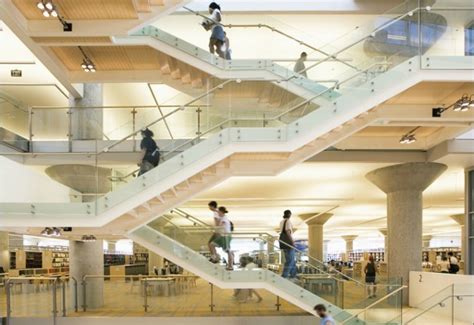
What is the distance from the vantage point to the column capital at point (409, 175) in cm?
1492

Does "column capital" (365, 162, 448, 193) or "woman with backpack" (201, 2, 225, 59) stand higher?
"woman with backpack" (201, 2, 225, 59)

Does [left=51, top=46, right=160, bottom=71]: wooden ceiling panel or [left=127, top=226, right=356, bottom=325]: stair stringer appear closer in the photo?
[left=127, top=226, right=356, bottom=325]: stair stringer

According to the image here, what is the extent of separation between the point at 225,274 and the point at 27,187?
13.5 feet

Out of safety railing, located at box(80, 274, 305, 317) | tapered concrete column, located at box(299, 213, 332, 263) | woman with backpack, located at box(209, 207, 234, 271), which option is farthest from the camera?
tapered concrete column, located at box(299, 213, 332, 263)

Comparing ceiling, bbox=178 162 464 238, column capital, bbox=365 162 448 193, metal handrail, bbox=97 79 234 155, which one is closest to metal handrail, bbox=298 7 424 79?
metal handrail, bbox=97 79 234 155

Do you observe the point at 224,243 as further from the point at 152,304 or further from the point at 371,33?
the point at 371,33

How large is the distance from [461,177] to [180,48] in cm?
1135

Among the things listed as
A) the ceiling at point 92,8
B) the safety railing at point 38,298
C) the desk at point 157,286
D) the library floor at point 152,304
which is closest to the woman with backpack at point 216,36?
the ceiling at point 92,8

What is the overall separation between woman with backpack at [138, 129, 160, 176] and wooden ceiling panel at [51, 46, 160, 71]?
252cm

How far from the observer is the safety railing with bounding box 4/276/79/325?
13.5 meters

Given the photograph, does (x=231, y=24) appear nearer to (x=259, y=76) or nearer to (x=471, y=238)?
(x=259, y=76)

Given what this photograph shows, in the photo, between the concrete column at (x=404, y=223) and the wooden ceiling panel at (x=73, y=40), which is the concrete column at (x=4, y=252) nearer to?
the wooden ceiling panel at (x=73, y=40)

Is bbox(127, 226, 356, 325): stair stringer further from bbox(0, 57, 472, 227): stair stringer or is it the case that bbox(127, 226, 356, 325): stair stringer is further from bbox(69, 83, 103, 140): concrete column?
bbox(69, 83, 103, 140): concrete column

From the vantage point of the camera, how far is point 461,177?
17891 millimetres
